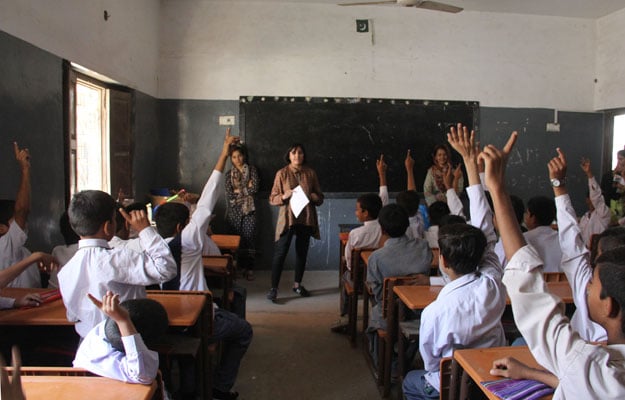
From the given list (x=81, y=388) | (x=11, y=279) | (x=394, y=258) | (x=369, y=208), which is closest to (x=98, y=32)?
(x=11, y=279)

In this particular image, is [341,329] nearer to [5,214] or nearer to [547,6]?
[5,214]

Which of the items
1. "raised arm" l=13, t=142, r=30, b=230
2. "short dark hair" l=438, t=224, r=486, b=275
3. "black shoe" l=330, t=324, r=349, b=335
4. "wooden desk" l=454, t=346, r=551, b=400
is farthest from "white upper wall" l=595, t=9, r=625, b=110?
"raised arm" l=13, t=142, r=30, b=230

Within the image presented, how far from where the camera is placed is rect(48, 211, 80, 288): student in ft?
7.02

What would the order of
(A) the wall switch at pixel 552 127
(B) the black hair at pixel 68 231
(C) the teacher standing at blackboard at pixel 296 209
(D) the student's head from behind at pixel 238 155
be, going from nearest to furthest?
(B) the black hair at pixel 68 231
(C) the teacher standing at blackboard at pixel 296 209
(D) the student's head from behind at pixel 238 155
(A) the wall switch at pixel 552 127

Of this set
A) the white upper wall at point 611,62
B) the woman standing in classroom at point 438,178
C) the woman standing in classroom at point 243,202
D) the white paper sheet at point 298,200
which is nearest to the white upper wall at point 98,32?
the woman standing in classroom at point 243,202

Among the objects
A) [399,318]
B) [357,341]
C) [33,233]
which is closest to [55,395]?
A: [399,318]

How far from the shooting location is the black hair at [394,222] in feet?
8.50

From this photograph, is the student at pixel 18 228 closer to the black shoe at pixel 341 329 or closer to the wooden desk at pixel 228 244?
the wooden desk at pixel 228 244

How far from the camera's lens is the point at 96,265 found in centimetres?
162

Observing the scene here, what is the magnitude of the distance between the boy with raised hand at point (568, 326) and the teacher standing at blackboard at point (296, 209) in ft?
10.8

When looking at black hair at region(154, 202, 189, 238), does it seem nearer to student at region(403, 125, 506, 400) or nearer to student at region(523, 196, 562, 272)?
student at region(403, 125, 506, 400)

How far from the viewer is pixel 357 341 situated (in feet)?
10.8

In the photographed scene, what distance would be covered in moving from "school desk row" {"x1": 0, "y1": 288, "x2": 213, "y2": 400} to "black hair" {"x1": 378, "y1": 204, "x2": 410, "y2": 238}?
1077 millimetres

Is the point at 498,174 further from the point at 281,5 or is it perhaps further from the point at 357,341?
the point at 281,5
